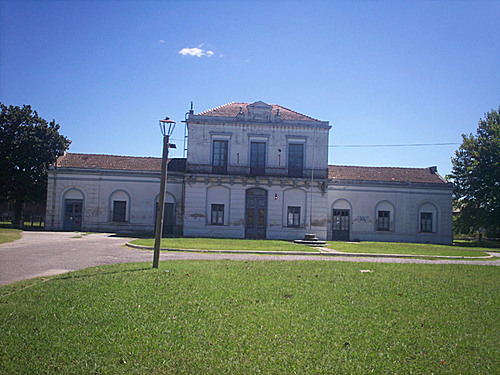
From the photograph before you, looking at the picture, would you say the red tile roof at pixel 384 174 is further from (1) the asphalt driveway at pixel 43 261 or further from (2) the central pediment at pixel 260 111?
(1) the asphalt driveway at pixel 43 261

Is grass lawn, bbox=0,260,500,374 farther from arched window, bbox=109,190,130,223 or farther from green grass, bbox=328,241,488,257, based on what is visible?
arched window, bbox=109,190,130,223

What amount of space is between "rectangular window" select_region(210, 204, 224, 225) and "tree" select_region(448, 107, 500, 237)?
2190 centimetres

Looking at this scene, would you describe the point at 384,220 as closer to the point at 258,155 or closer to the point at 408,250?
the point at 408,250

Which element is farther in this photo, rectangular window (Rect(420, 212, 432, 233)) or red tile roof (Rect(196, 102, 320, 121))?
rectangular window (Rect(420, 212, 432, 233))

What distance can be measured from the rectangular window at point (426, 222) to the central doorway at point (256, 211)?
13.3 m

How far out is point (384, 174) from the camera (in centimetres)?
3509

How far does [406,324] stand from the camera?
233 inches

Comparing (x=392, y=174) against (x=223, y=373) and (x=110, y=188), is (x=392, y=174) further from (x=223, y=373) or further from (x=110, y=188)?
(x=223, y=373)

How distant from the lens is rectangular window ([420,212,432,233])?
32969mm

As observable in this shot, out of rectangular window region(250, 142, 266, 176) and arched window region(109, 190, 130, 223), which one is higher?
rectangular window region(250, 142, 266, 176)

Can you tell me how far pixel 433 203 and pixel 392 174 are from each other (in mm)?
4182

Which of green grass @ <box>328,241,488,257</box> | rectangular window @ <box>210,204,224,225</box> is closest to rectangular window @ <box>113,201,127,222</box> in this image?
rectangular window @ <box>210,204,224,225</box>

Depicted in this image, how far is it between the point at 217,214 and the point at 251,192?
10.00 feet

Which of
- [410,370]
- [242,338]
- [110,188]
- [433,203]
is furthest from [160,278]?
[433,203]
